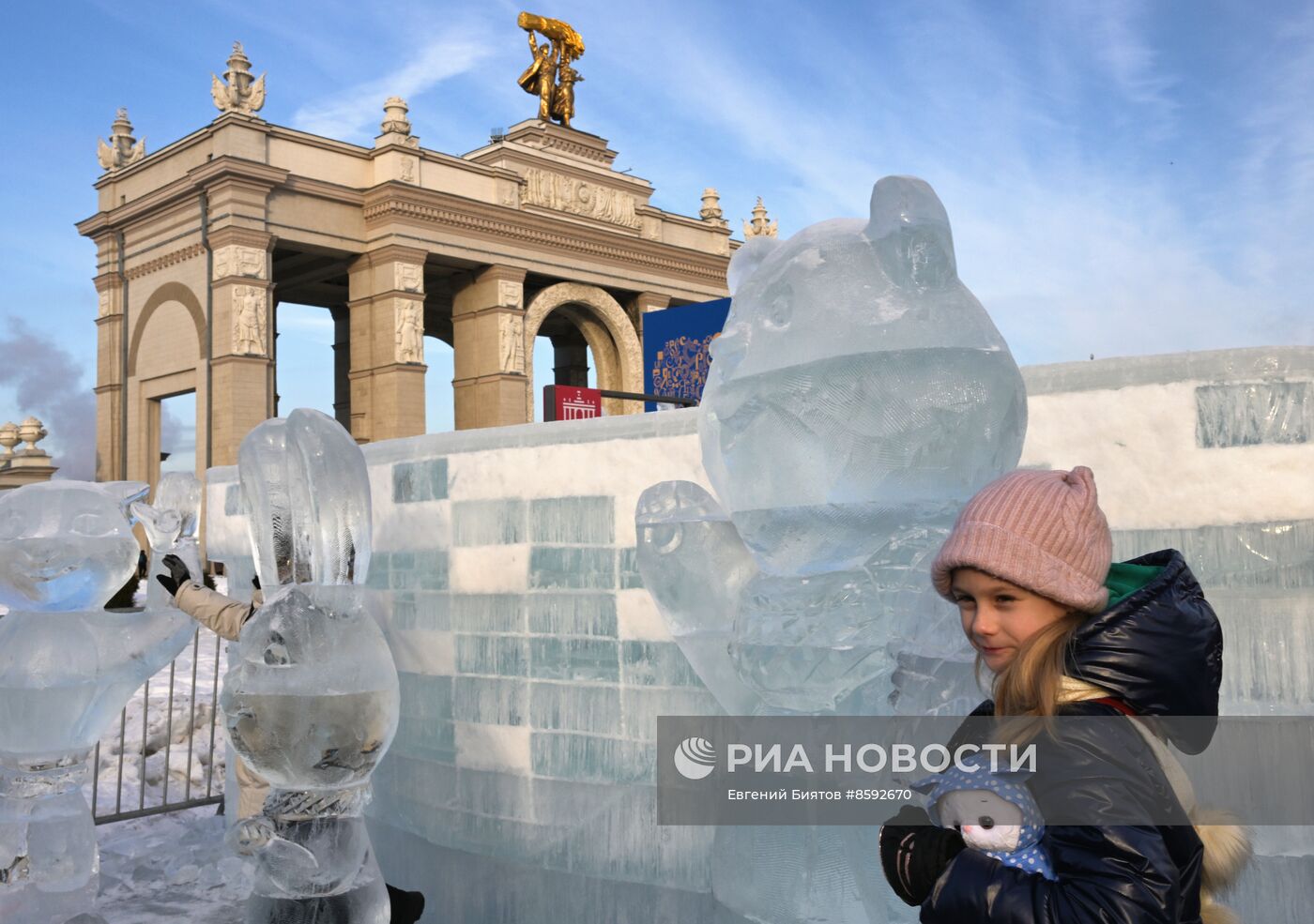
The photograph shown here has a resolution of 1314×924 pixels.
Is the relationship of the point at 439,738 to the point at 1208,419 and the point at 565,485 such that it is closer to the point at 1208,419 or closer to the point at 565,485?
the point at 565,485

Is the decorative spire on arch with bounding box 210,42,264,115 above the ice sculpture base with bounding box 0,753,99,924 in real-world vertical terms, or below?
above

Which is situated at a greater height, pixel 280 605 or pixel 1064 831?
pixel 280 605

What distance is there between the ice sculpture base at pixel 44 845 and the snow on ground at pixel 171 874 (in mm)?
220

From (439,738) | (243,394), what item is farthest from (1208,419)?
(243,394)

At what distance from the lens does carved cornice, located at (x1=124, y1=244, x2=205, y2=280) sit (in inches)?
719

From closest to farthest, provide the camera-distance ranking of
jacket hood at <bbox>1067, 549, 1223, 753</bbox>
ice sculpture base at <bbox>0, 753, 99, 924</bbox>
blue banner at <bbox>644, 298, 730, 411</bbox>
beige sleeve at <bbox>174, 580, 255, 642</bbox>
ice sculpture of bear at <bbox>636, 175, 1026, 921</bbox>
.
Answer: jacket hood at <bbox>1067, 549, 1223, 753</bbox> → ice sculpture of bear at <bbox>636, 175, 1026, 921</bbox> → ice sculpture base at <bbox>0, 753, 99, 924</bbox> → beige sleeve at <bbox>174, 580, 255, 642</bbox> → blue banner at <bbox>644, 298, 730, 411</bbox>

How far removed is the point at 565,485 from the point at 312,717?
1487 millimetres

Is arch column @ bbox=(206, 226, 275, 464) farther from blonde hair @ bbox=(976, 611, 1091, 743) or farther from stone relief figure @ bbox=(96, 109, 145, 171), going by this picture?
blonde hair @ bbox=(976, 611, 1091, 743)

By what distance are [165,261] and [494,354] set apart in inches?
228

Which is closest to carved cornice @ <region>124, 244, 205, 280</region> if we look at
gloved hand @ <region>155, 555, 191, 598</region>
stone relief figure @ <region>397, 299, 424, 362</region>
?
stone relief figure @ <region>397, 299, 424, 362</region>

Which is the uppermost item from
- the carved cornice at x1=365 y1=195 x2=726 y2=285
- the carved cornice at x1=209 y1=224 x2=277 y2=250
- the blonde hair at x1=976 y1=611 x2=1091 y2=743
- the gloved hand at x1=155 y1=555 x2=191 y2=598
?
the carved cornice at x1=365 y1=195 x2=726 y2=285

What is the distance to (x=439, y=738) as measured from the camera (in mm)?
4129

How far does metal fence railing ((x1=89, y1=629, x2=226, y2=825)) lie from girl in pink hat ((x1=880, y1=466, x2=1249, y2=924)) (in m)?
4.85

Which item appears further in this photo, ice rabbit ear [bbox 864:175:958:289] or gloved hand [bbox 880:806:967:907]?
ice rabbit ear [bbox 864:175:958:289]
